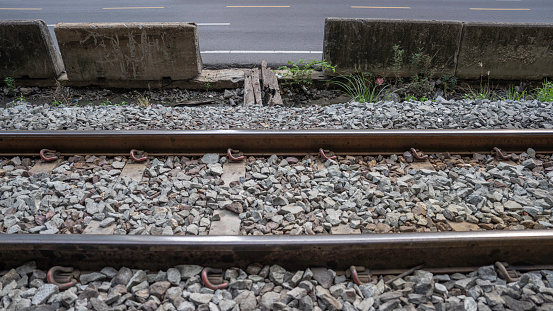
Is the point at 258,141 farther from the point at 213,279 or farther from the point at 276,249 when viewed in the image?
the point at 213,279

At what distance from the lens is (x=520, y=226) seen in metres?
2.87

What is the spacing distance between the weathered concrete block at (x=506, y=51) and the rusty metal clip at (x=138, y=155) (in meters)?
5.07

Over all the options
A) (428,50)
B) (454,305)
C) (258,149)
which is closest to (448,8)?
(428,50)

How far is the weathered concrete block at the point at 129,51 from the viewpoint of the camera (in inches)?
220

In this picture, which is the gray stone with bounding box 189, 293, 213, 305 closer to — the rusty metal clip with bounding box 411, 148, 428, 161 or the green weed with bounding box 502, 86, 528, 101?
the rusty metal clip with bounding box 411, 148, 428, 161

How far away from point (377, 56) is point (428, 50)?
0.80 metres

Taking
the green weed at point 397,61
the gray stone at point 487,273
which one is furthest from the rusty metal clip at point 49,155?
the green weed at point 397,61

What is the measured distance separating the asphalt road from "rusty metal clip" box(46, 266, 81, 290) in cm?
559

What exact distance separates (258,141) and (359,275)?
5.70 ft

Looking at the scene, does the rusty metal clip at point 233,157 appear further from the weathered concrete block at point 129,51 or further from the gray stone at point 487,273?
the weathered concrete block at point 129,51

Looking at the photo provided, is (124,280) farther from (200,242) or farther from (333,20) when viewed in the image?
(333,20)

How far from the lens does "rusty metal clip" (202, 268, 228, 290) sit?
2312 mm

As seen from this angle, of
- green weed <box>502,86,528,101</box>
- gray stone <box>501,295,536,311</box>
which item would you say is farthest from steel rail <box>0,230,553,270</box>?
green weed <box>502,86,528,101</box>

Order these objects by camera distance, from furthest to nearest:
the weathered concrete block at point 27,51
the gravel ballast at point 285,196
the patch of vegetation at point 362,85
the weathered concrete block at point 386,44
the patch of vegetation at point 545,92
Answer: the patch of vegetation at point 362,85 < the weathered concrete block at point 386,44 < the weathered concrete block at point 27,51 < the patch of vegetation at point 545,92 < the gravel ballast at point 285,196
